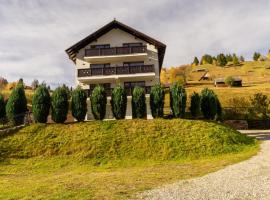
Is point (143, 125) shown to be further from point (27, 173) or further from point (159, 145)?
point (27, 173)

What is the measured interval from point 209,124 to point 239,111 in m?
23.1

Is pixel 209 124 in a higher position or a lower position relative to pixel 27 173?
higher

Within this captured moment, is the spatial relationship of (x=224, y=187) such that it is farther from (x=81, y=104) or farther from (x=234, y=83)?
(x=234, y=83)

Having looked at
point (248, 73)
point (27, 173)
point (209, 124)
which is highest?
point (248, 73)

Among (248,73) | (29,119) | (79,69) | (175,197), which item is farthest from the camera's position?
(248,73)

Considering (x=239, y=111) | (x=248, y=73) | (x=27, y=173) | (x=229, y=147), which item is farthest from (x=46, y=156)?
(x=248, y=73)

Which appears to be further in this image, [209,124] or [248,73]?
[248,73]

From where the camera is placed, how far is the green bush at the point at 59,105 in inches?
1232

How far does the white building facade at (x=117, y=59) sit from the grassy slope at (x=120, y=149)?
10037 millimetres

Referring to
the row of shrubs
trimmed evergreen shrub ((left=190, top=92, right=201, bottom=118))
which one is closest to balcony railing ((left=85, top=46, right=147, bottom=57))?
the row of shrubs

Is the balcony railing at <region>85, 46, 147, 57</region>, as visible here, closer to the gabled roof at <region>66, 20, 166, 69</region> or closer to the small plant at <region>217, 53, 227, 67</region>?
the gabled roof at <region>66, 20, 166, 69</region>

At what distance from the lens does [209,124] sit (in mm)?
30531

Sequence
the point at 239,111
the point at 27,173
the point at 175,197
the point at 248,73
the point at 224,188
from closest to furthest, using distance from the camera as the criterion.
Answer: the point at 175,197 < the point at 224,188 < the point at 27,173 < the point at 239,111 < the point at 248,73

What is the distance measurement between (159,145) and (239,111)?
29202mm
